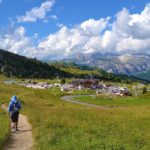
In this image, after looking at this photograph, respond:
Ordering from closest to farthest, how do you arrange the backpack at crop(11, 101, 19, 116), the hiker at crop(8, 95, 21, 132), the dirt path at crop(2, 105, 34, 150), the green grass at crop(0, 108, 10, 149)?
the dirt path at crop(2, 105, 34, 150) → the green grass at crop(0, 108, 10, 149) → the hiker at crop(8, 95, 21, 132) → the backpack at crop(11, 101, 19, 116)

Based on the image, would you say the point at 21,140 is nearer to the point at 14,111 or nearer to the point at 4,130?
the point at 4,130

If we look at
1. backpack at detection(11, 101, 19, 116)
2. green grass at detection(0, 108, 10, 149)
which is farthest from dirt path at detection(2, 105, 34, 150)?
backpack at detection(11, 101, 19, 116)

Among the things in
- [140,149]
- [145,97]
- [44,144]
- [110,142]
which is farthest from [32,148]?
[145,97]

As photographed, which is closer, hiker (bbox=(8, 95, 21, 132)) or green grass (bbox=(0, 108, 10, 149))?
green grass (bbox=(0, 108, 10, 149))

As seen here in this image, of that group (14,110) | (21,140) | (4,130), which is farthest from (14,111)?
(21,140)

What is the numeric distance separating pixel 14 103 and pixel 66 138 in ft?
31.0

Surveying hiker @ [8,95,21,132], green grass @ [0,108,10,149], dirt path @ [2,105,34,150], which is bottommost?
dirt path @ [2,105,34,150]

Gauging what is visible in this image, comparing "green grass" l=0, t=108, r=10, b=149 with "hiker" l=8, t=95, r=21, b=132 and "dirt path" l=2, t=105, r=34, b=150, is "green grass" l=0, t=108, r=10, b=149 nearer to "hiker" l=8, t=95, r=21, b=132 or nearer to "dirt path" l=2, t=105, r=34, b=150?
"dirt path" l=2, t=105, r=34, b=150

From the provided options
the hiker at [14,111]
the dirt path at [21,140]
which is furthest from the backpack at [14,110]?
the dirt path at [21,140]

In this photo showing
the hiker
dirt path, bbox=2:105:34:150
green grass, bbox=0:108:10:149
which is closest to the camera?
dirt path, bbox=2:105:34:150

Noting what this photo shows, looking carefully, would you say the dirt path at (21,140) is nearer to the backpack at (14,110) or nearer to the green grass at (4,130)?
the green grass at (4,130)

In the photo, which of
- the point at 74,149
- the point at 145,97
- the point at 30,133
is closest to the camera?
the point at 74,149

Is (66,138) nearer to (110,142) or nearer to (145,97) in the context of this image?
(110,142)

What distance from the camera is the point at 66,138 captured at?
26250mm
